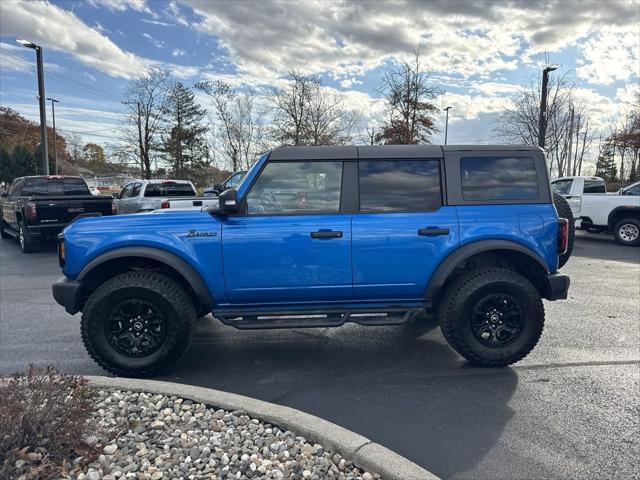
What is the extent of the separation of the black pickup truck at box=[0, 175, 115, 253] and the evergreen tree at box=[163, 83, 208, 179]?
21.8 metres

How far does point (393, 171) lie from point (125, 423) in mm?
2906

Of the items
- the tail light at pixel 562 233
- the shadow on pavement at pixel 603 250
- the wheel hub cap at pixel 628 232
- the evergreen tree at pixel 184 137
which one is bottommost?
the shadow on pavement at pixel 603 250

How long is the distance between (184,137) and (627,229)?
2901 cm

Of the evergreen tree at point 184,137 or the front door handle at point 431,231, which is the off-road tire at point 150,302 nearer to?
the front door handle at point 431,231

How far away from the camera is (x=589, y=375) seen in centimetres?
390

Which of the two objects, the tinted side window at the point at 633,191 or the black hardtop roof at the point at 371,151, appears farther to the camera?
the tinted side window at the point at 633,191

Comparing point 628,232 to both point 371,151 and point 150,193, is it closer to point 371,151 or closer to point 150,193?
point 371,151

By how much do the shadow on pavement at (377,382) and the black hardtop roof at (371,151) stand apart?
77.6 inches

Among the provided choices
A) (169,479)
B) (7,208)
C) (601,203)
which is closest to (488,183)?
(169,479)

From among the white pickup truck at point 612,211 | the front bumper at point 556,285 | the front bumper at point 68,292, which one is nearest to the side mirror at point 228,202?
the front bumper at point 68,292

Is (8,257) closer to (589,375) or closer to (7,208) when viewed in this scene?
(7,208)

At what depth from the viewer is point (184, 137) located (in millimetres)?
32938

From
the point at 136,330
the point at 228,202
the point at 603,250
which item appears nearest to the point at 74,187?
the point at 136,330

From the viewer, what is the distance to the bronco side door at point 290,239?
Result: 3812mm
